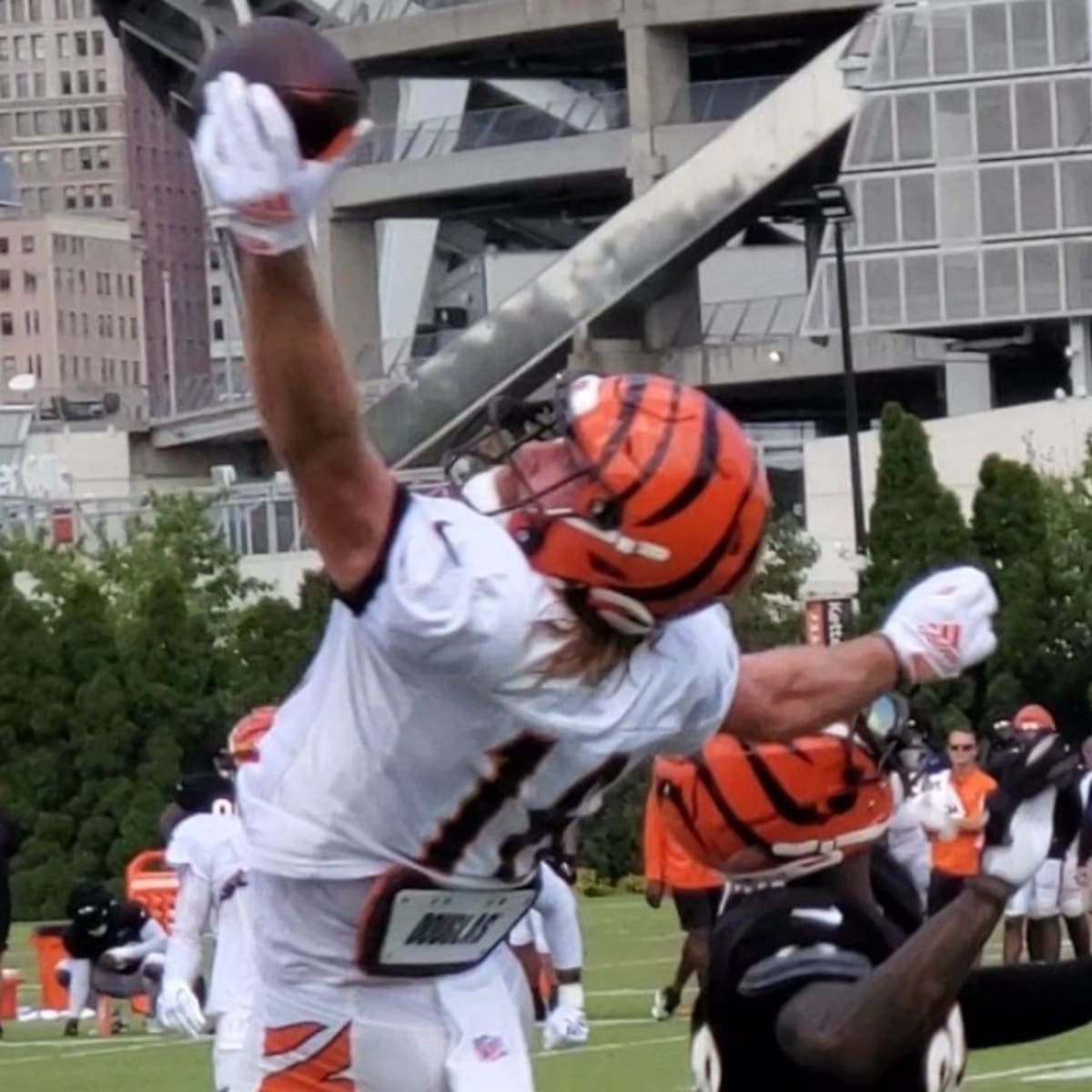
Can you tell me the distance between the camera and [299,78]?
4520 millimetres

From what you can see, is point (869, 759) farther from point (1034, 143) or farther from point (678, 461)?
point (1034, 143)

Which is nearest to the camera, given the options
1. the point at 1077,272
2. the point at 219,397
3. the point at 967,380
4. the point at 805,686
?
the point at 805,686

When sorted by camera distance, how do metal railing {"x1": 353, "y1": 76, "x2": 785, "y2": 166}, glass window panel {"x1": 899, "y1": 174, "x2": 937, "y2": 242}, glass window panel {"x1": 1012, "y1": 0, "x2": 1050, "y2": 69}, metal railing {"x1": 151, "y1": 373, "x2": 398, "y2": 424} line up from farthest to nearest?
metal railing {"x1": 353, "y1": 76, "x2": 785, "y2": 166} → metal railing {"x1": 151, "y1": 373, "x2": 398, "y2": 424} → glass window panel {"x1": 899, "y1": 174, "x2": 937, "y2": 242} → glass window panel {"x1": 1012, "y1": 0, "x2": 1050, "y2": 69}

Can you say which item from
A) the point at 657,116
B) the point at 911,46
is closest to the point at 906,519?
the point at 911,46

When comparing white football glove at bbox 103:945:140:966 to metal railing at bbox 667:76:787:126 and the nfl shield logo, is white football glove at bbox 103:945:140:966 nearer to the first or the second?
the nfl shield logo

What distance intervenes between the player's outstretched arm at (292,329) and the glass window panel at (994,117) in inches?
2566

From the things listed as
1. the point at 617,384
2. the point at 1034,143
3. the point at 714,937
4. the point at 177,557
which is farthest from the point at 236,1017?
the point at 1034,143

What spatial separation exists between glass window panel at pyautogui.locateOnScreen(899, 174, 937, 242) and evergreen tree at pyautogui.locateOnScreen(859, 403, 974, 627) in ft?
72.9

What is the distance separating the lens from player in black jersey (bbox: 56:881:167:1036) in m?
22.9

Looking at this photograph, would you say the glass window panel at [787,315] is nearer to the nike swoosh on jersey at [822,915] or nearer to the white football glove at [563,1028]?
the white football glove at [563,1028]

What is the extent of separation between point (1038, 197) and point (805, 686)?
64.9 meters

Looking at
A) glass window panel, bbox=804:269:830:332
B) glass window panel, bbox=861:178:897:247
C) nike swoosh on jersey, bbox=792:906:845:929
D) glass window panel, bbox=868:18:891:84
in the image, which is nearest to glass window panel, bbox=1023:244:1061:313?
A: glass window panel, bbox=861:178:897:247

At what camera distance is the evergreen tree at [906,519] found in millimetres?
47094

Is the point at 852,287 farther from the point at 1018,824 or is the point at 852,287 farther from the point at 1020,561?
the point at 1018,824
